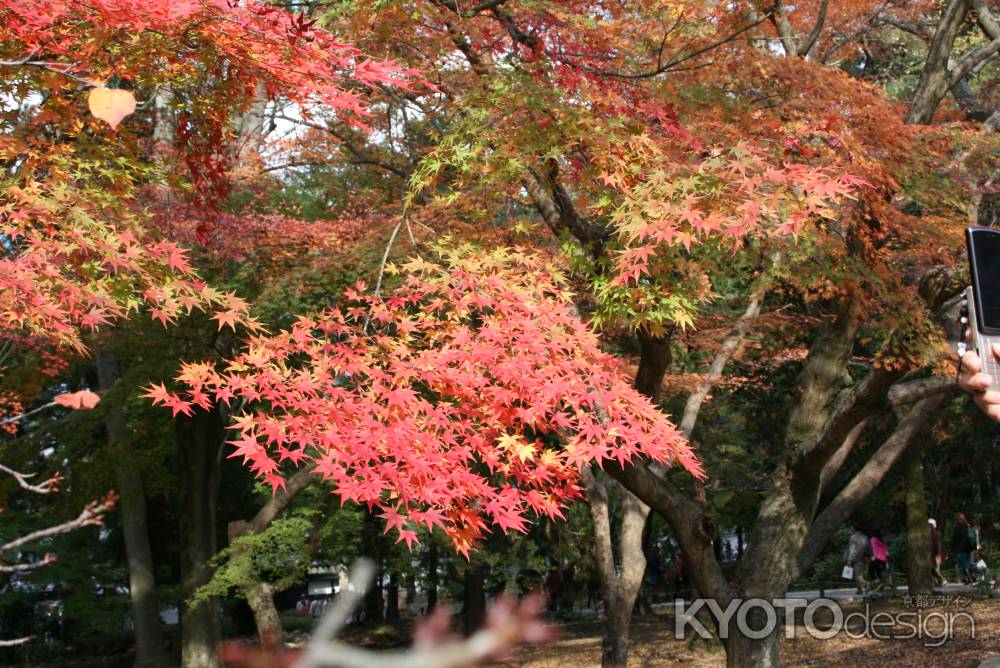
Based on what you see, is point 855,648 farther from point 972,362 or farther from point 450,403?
point 972,362

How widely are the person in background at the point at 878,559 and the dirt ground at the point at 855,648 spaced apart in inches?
75.5

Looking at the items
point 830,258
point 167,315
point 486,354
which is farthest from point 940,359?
point 167,315

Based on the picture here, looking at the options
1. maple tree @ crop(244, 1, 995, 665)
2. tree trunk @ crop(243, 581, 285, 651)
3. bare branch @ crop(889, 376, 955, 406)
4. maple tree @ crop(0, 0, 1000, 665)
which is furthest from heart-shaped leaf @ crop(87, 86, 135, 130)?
tree trunk @ crop(243, 581, 285, 651)

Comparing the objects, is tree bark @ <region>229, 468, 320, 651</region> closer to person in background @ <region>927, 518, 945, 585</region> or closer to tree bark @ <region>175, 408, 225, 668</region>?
tree bark @ <region>175, 408, 225, 668</region>

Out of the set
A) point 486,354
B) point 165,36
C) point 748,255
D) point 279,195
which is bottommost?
point 486,354

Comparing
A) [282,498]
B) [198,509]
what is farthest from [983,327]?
[198,509]

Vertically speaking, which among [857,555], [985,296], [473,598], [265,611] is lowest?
[473,598]

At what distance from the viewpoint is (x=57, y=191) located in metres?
6.02

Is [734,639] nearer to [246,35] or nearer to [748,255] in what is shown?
[748,255]

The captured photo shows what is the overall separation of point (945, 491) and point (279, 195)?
711 inches

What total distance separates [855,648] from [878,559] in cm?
616

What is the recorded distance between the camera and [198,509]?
53.4ft

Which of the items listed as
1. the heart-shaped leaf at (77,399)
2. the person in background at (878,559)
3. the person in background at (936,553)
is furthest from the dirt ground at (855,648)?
the heart-shaped leaf at (77,399)

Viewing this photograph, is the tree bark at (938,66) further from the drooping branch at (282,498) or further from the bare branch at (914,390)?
the drooping branch at (282,498)
